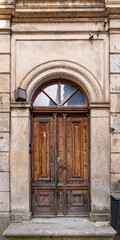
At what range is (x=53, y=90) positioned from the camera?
5.68 metres

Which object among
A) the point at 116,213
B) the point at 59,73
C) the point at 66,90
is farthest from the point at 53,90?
the point at 116,213

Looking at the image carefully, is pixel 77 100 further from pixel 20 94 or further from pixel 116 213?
pixel 116 213

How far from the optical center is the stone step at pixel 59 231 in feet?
14.9

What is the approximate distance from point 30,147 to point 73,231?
2126mm

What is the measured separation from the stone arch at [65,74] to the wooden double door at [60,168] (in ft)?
2.40

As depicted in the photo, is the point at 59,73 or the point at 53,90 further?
the point at 53,90

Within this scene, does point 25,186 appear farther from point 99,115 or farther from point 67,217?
point 99,115

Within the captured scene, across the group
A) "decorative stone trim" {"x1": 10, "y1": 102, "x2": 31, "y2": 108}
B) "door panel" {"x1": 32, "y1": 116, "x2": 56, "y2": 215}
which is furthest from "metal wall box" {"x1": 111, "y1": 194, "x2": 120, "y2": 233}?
"decorative stone trim" {"x1": 10, "y1": 102, "x2": 31, "y2": 108}

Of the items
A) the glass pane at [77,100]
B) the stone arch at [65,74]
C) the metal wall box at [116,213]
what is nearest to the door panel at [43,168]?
the glass pane at [77,100]

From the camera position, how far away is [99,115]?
209 inches

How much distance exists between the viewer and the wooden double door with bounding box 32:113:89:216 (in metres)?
5.47

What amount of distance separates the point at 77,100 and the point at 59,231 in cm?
308

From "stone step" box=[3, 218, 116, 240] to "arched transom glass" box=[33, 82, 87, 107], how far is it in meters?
2.86

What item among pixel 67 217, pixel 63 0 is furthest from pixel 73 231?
pixel 63 0
